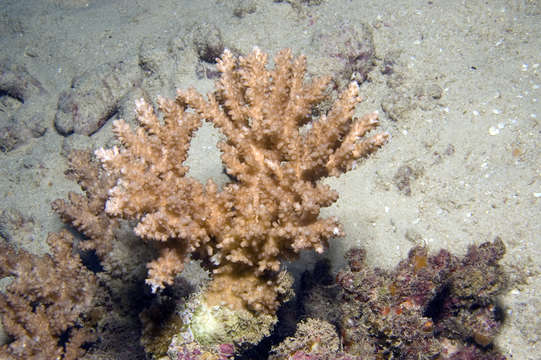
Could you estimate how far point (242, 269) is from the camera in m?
2.75

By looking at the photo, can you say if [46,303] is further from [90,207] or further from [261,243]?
[261,243]

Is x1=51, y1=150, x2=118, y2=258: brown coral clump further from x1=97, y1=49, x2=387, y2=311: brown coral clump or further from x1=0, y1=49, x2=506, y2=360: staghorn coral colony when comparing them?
x1=97, y1=49, x2=387, y2=311: brown coral clump

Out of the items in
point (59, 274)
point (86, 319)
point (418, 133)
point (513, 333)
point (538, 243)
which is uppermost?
point (418, 133)

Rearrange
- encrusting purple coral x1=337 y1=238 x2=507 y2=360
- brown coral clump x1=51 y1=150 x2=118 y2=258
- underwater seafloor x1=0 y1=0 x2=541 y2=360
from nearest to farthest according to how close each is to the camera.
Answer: encrusting purple coral x1=337 y1=238 x2=507 y2=360 < underwater seafloor x1=0 y1=0 x2=541 y2=360 < brown coral clump x1=51 y1=150 x2=118 y2=258

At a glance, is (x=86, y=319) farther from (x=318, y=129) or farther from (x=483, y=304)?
(x=483, y=304)

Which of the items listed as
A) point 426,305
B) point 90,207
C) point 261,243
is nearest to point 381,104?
point 426,305

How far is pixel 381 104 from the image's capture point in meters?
5.12

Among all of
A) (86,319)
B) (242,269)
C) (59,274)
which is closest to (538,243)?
(242,269)

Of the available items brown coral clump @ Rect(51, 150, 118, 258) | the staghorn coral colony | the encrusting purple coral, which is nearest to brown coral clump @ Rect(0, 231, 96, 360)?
the staghorn coral colony

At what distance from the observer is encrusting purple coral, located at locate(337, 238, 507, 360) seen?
3482mm

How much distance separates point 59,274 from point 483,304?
5009 millimetres

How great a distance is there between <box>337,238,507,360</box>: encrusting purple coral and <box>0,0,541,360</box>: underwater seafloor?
0.25 meters

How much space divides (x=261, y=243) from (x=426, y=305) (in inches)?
91.0

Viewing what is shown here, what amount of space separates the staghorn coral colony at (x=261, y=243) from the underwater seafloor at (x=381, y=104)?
1.45ft
